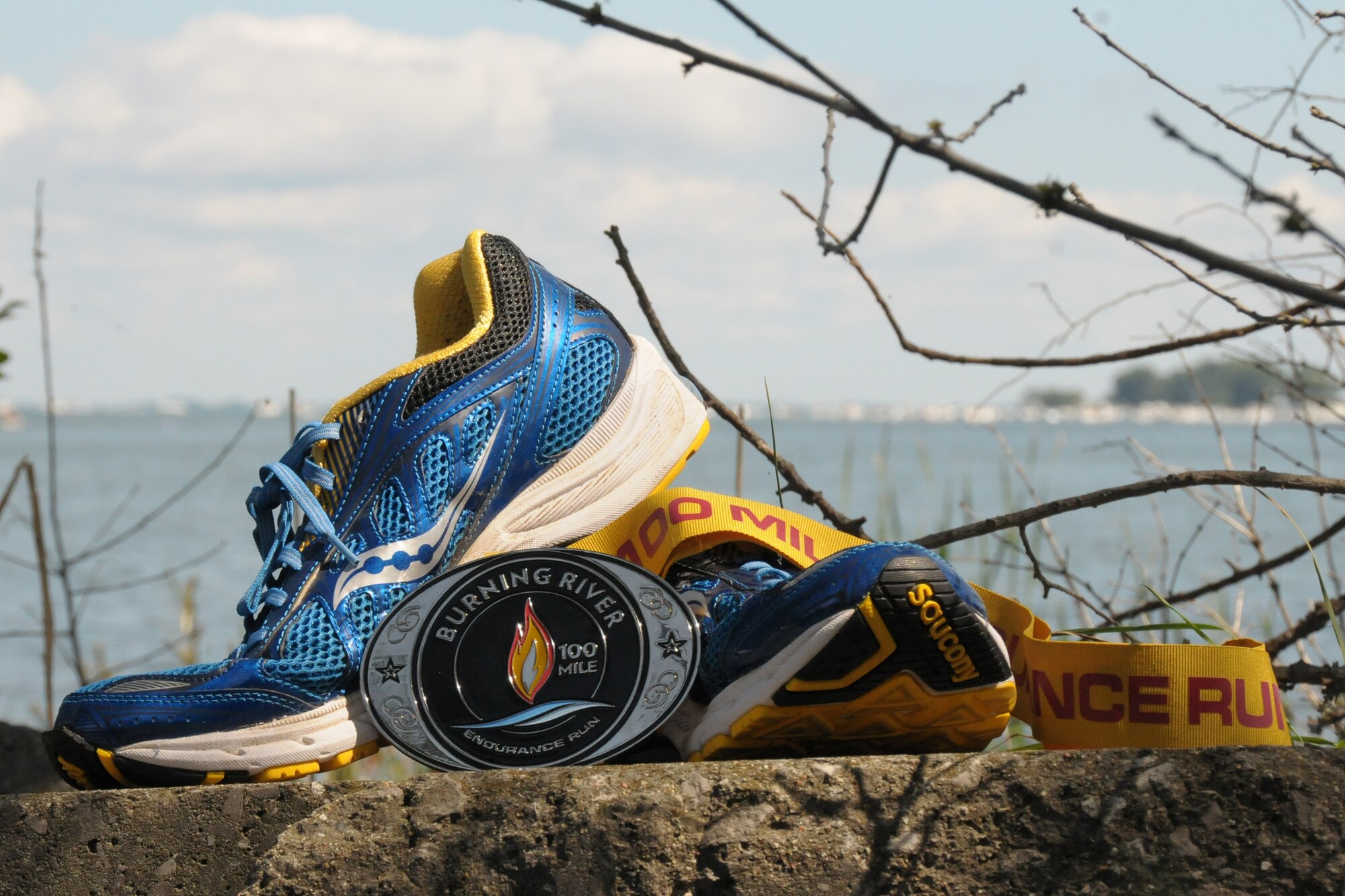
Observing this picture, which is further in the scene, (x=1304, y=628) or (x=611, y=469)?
(x=1304, y=628)

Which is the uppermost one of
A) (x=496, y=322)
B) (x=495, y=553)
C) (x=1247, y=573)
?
(x=496, y=322)

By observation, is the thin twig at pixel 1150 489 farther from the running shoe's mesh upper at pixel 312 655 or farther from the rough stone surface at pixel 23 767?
the rough stone surface at pixel 23 767

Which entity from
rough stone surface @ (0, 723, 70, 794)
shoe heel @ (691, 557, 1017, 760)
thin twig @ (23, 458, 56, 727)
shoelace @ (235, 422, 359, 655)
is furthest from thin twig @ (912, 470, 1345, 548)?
thin twig @ (23, 458, 56, 727)

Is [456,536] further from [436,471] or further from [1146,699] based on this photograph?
[1146,699]

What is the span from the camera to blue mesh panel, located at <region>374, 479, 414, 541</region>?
1.65m

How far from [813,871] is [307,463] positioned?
0.91m

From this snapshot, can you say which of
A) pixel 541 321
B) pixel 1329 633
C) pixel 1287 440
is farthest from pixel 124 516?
pixel 1287 440

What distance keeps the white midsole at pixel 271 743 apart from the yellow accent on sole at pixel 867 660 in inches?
22.5

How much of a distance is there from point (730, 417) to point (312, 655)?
931 mm

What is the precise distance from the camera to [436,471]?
169cm

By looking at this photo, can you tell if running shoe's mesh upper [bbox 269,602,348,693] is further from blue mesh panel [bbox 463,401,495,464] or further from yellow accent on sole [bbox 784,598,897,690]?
yellow accent on sole [bbox 784,598,897,690]

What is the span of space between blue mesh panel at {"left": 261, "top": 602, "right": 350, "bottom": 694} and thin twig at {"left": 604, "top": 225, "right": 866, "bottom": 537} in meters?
0.83

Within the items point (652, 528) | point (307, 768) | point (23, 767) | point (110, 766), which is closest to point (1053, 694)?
point (652, 528)

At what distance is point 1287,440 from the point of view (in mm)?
42469
